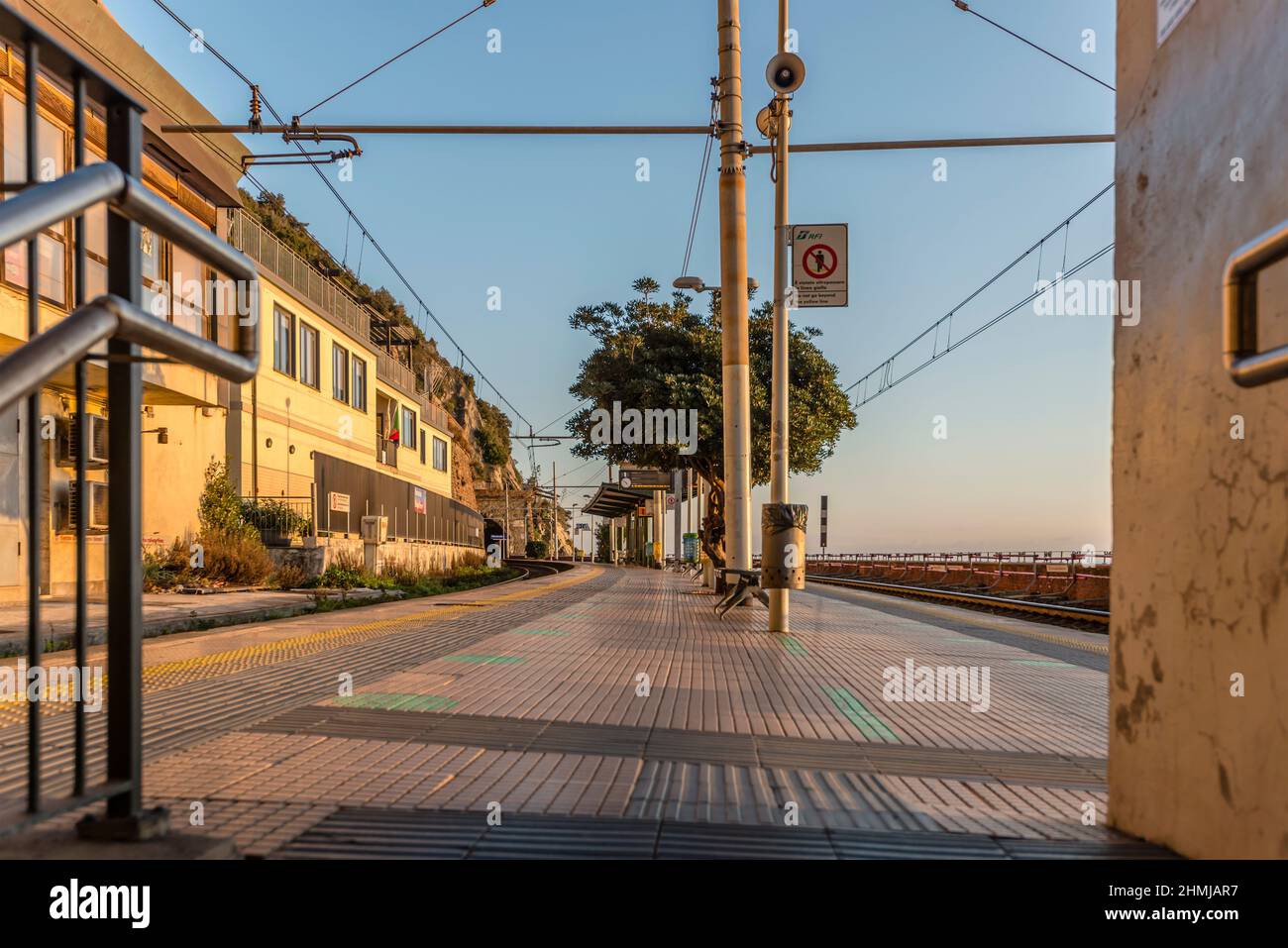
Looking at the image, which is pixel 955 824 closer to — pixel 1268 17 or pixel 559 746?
pixel 559 746

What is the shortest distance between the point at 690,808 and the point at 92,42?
17.0 metres

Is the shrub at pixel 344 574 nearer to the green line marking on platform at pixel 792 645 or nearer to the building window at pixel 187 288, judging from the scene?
the building window at pixel 187 288

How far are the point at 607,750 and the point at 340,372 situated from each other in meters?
28.7

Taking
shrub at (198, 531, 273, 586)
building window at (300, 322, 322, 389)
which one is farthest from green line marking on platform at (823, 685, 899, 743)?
building window at (300, 322, 322, 389)

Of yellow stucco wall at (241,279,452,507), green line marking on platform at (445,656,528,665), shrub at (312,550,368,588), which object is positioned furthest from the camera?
yellow stucco wall at (241,279,452,507)

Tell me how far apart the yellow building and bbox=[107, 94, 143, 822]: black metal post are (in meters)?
0.15

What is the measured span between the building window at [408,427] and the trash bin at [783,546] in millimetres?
31543

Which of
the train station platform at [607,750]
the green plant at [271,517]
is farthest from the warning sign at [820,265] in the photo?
the green plant at [271,517]

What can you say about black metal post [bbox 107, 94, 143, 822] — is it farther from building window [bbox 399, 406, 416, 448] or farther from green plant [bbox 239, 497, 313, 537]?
building window [bbox 399, 406, 416, 448]

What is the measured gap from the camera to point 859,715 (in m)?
5.56

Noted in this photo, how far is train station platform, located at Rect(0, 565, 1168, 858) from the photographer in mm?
2922

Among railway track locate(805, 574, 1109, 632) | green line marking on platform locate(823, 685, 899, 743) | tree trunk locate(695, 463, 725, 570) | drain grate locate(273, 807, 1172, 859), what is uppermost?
tree trunk locate(695, 463, 725, 570)

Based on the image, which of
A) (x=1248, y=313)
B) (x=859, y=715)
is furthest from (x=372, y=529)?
(x=1248, y=313)
